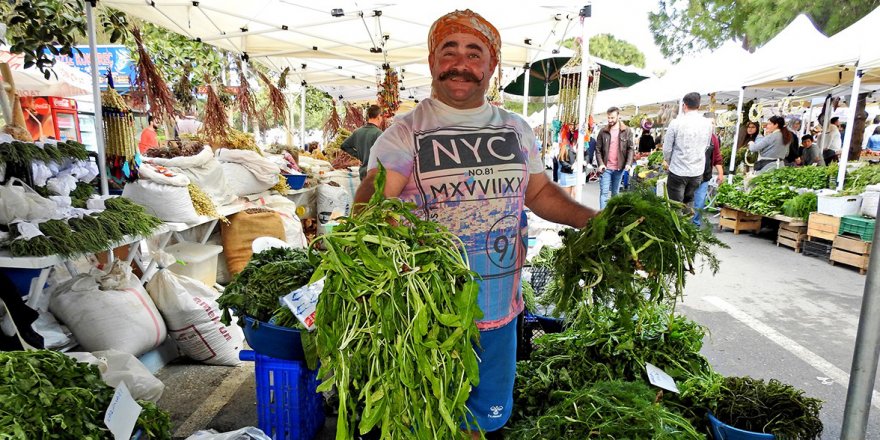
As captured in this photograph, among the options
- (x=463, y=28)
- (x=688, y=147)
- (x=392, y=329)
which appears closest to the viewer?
Answer: (x=392, y=329)

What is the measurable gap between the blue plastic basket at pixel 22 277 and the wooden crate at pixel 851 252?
7755mm

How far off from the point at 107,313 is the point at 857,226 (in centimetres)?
763

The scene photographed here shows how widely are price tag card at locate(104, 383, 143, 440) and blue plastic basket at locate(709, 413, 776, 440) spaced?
2395 millimetres

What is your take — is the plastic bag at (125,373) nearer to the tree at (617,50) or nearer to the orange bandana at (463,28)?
the orange bandana at (463,28)

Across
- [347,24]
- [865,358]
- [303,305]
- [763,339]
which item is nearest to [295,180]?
[347,24]

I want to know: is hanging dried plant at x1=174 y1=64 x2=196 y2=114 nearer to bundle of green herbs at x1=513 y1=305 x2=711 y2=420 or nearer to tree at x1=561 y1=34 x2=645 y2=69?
bundle of green herbs at x1=513 y1=305 x2=711 y2=420

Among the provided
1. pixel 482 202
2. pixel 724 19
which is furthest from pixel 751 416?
pixel 724 19

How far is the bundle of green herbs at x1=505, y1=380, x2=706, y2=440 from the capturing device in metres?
1.74

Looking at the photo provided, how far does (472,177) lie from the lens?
65.6 inches

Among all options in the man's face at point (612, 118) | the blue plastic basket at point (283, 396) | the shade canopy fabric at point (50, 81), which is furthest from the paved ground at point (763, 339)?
the shade canopy fabric at point (50, 81)

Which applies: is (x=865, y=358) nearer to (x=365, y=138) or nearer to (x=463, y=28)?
(x=463, y=28)

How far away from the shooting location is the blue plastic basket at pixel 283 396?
2.23 metres

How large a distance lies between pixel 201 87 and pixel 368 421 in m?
7.81

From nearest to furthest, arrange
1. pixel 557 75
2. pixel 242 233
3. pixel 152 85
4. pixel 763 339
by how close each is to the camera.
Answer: pixel 763 339 → pixel 152 85 → pixel 242 233 → pixel 557 75
